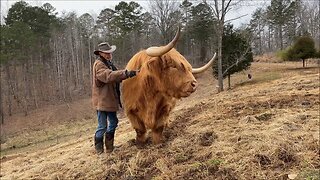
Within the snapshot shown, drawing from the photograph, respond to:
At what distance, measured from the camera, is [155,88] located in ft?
20.2

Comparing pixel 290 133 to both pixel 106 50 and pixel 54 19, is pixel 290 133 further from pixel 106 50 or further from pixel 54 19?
pixel 54 19

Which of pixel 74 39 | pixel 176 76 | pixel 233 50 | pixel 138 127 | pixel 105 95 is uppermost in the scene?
pixel 74 39

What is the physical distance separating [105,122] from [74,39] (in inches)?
2058

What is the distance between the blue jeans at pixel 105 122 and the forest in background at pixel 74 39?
32.0 m

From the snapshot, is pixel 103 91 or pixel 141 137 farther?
pixel 141 137

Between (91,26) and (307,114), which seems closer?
(307,114)

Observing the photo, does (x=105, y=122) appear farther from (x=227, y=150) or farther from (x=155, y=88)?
(x=227, y=150)

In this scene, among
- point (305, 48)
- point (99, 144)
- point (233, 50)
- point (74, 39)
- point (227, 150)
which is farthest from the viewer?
point (74, 39)

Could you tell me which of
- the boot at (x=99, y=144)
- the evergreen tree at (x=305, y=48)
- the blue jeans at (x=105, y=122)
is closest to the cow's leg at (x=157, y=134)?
the blue jeans at (x=105, y=122)

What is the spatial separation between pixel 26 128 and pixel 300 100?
3044 cm

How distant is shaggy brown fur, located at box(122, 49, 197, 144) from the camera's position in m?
5.87

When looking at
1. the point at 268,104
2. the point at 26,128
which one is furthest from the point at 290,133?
the point at 26,128

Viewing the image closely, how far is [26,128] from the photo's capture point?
113ft

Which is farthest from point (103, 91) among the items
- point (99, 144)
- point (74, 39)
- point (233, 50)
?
point (74, 39)
